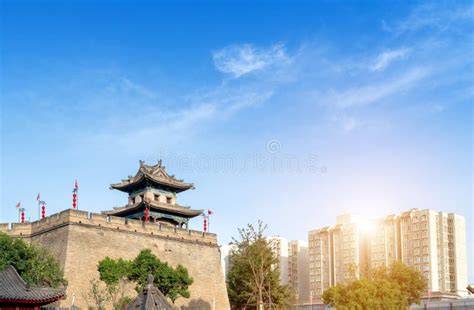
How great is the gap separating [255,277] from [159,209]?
37.3ft

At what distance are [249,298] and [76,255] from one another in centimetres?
1179

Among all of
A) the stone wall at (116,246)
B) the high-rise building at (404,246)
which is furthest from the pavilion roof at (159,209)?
the high-rise building at (404,246)

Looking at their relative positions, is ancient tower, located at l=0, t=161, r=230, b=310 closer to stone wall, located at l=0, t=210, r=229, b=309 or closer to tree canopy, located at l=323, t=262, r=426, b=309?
stone wall, located at l=0, t=210, r=229, b=309

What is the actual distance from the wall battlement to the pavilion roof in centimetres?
233

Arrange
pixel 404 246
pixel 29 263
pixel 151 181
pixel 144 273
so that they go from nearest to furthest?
1. pixel 29 263
2. pixel 144 273
3. pixel 151 181
4. pixel 404 246

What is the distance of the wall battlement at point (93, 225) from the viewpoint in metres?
40.2

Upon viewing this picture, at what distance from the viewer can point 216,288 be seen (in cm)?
4597

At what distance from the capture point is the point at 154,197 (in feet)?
158

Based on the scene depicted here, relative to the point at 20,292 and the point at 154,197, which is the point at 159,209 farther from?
the point at 20,292

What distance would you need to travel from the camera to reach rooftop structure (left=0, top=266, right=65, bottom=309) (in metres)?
21.4

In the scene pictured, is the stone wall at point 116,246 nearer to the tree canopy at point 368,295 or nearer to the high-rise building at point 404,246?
the tree canopy at point 368,295

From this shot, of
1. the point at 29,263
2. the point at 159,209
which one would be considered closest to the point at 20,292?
the point at 29,263

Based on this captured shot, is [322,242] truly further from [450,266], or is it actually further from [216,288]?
[216,288]

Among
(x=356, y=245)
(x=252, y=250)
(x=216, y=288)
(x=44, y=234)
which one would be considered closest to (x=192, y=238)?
(x=216, y=288)
